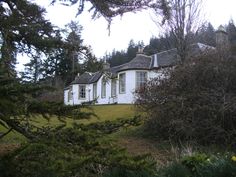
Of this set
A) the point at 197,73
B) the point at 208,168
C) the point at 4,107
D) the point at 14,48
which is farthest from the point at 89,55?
the point at 197,73

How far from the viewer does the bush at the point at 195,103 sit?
13.3 metres

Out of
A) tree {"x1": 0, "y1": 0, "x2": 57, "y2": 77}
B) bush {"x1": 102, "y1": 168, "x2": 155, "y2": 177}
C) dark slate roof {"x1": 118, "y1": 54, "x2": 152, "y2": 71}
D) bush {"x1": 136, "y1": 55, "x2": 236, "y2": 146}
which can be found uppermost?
dark slate roof {"x1": 118, "y1": 54, "x2": 152, "y2": 71}

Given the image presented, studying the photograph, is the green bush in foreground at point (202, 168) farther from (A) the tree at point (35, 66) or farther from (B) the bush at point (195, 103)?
(B) the bush at point (195, 103)

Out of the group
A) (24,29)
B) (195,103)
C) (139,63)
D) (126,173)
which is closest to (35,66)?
(24,29)

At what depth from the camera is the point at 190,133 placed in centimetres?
1323

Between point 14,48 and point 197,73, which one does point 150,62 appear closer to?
point 197,73

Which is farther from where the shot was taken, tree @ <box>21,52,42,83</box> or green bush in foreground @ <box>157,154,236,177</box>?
tree @ <box>21,52,42,83</box>

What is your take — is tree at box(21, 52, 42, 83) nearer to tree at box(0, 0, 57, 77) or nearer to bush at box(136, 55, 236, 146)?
tree at box(0, 0, 57, 77)

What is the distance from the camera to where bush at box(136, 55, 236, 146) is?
13.3 m

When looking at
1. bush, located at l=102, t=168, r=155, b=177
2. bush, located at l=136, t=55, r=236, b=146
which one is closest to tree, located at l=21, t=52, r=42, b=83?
bush, located at l=102, t=168, r=155, b=177

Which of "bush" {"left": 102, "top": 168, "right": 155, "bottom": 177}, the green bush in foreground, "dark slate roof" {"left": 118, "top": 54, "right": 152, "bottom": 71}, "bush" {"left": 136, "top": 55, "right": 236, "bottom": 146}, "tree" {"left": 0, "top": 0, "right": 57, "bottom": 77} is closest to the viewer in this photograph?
the green bush in foreground

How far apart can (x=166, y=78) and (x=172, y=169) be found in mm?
9695

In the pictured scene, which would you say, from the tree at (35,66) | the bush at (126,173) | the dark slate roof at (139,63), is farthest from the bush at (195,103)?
the dark slate roof at (139,63)

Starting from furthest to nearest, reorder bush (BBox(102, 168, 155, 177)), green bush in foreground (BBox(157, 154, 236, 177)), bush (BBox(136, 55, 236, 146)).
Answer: bush (BBox(136, 55, 236, 146))
bush (BBox(102, 168, 155, 177))
green bush in foreground (BBox(157, 154, 236, 177))
